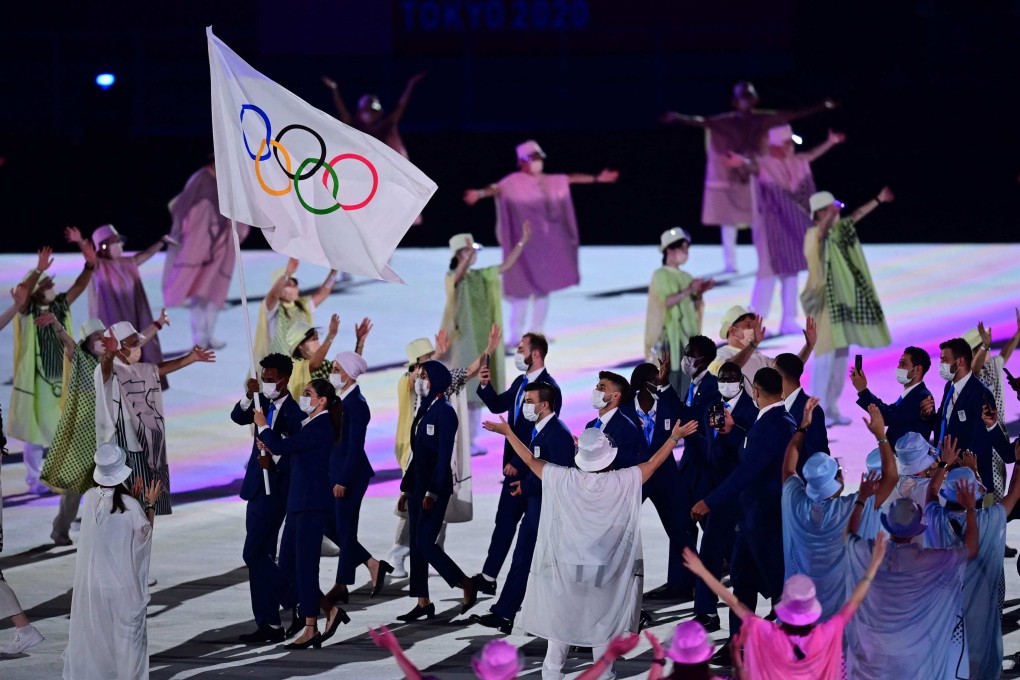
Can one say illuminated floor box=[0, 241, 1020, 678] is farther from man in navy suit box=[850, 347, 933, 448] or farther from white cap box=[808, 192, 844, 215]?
white cap box=[808, 192, 844, 215]

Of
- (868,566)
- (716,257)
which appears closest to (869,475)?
(868,566)

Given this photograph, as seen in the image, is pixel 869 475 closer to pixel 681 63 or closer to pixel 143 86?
pixel 681 63

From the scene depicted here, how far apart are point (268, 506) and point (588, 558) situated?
1.88 meters

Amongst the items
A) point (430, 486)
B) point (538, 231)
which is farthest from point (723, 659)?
point (538, 231)

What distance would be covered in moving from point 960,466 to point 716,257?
9242 mm

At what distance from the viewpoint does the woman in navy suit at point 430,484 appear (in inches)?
388

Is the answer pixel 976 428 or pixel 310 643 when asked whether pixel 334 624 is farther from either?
pixel 976 428

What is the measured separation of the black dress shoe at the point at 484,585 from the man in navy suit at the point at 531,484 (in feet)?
0.78

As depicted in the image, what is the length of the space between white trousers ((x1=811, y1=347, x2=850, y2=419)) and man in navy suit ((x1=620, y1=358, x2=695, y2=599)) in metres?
3.55

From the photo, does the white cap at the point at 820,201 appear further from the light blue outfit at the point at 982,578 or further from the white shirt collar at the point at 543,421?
the light blue outfit at the point at 982,578

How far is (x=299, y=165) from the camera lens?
9.57m

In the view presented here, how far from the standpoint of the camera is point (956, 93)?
59.9 feet

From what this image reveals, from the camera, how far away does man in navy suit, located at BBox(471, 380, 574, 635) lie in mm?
9234

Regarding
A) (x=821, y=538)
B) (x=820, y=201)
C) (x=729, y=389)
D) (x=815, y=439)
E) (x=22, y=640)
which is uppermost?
(x=820, y=201)
